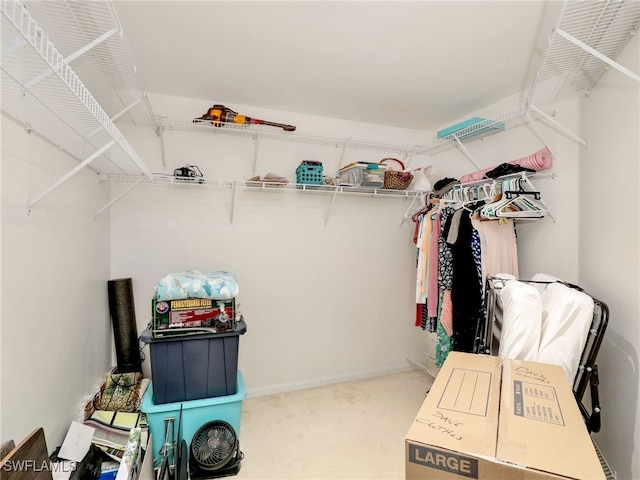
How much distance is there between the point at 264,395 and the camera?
274 centimetres

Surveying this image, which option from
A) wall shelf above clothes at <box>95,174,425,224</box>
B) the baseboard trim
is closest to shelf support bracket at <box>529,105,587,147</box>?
wall shelf above clothes at <box>95,174,425,224</box>

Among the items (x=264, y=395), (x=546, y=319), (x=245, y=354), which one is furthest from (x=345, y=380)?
(x=546, y=319)

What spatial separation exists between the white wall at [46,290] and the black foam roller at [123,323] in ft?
0.60

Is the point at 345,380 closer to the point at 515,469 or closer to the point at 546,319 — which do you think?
the point at 546,319

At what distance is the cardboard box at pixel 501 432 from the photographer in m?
0.81

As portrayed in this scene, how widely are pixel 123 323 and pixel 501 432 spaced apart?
2384 mm

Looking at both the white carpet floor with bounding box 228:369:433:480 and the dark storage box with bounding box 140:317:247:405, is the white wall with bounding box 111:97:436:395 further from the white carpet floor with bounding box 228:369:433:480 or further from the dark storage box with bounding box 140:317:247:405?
the dark storage box with bounding box 140:317:247:405

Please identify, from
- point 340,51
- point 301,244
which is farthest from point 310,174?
point 340,51

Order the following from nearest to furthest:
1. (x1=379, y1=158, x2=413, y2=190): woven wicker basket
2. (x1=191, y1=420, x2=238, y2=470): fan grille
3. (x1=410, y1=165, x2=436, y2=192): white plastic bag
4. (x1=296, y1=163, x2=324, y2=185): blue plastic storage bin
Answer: (x1=191, y1=420, x2=238, y2=470): fan grille < (x1=296, y1=163, x2=324, y2=185): blue plastic storage bin < (x1=379, y1=158, x2=413, y2=190): woven wicker basket < (x1=410, y1=165, x2=436, y2=192): white plastic bag

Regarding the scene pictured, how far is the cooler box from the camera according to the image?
183 centimetres

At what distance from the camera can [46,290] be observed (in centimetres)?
150

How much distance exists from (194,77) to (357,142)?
4.42 feet

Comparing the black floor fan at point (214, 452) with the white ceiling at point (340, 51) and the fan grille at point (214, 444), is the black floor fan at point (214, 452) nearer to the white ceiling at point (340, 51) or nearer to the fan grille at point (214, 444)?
the fan grille at point (214, 444)

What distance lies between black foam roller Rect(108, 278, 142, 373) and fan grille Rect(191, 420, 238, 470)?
0.81 m
